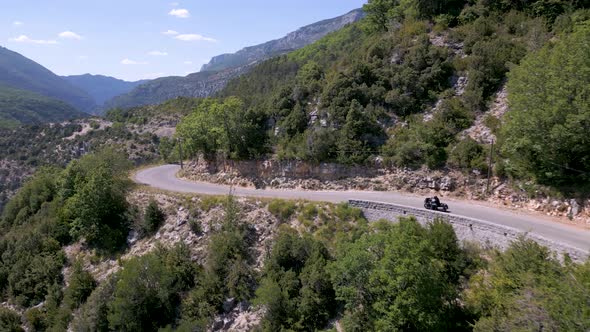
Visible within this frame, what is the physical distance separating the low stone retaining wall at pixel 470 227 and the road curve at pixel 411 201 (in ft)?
2.98

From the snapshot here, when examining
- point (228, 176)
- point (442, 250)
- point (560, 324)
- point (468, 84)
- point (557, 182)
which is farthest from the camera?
point (228, 176)

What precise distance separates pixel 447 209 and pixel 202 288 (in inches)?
711

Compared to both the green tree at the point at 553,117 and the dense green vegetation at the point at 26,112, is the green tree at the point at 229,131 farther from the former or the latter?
the dense green vegetation at the point at 26,112

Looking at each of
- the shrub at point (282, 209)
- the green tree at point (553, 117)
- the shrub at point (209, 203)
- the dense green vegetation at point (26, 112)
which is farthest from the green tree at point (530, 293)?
the dense green vegetation at point (26, 112)

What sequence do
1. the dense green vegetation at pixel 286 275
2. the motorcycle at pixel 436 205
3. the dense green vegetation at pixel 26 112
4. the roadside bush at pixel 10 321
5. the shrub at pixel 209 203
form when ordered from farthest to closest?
the dense green vegetation at pixel 26 112 → the shrub at pixel 209 203 → the roadside bush at pixel 10 321 → the motorcycle at pixel 436 205 → the dense green vegetation at pixel 286 275

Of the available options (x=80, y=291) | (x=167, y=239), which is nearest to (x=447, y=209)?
(x=167, y=239)

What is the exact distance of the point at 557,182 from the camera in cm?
2391

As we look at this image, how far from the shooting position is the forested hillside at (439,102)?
77.3 feet

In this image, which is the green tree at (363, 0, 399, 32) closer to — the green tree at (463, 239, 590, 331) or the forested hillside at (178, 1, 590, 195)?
the forested hillside at (178, 1, 590, 195)

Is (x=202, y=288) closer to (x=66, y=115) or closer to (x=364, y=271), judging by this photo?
(x=364, y=271)

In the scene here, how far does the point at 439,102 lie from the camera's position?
34.8m

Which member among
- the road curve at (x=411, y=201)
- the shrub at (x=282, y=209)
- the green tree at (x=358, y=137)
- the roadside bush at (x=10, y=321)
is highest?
the green tree at (x=358, y=137)

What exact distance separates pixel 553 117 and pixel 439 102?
12.8 metres

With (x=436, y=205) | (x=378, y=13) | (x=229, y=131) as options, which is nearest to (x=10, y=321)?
(x=229, y=131)
